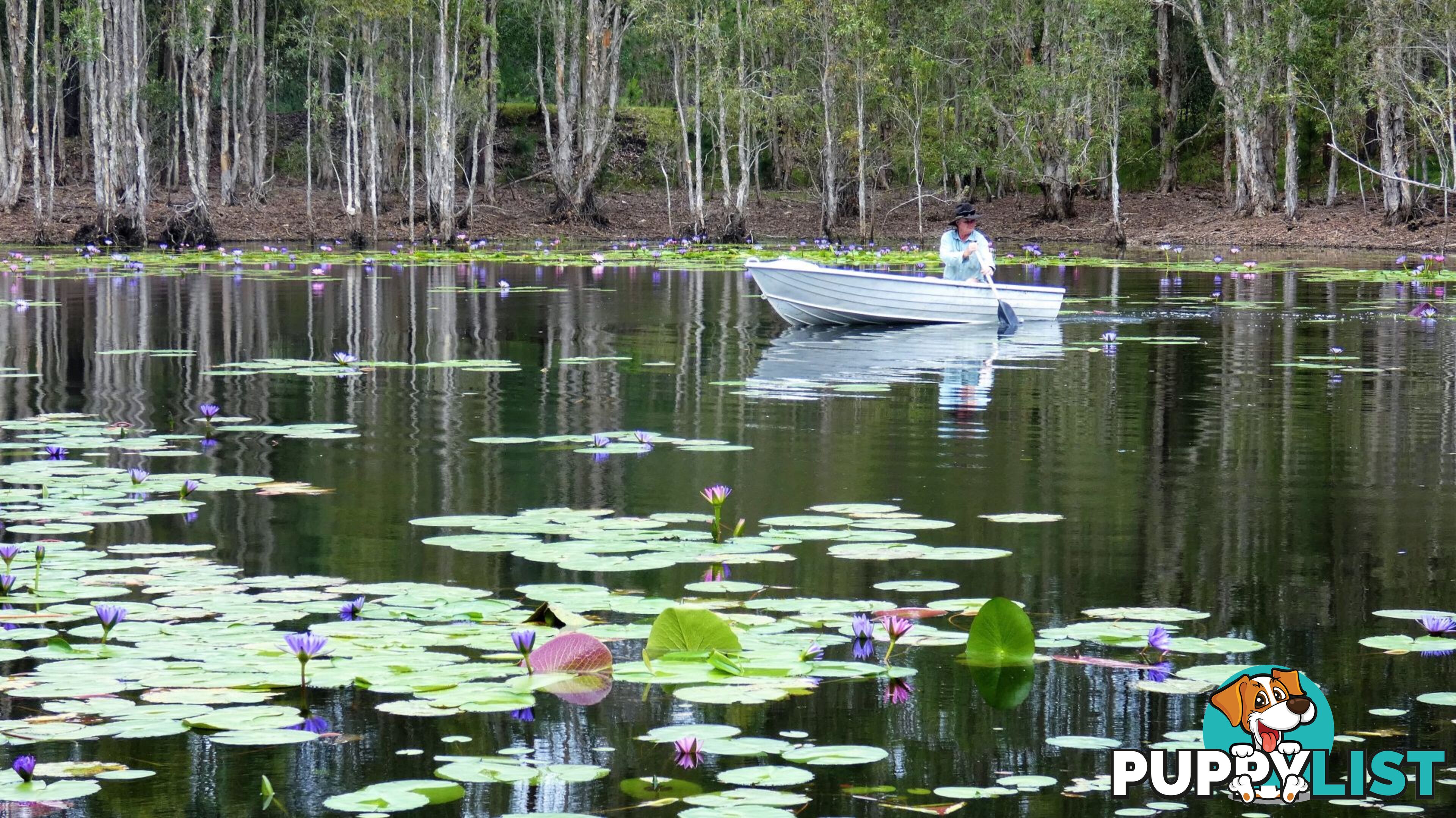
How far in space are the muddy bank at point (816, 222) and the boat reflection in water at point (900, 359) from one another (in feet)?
74.3

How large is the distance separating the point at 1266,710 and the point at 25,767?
2797mm

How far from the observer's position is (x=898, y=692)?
15.1ft

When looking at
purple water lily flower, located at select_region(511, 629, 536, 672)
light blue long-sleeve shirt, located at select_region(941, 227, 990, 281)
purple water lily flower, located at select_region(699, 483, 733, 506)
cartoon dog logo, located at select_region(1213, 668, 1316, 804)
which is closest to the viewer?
cartoon dog logo, located at select_region(1213, 668, 1316, 804)

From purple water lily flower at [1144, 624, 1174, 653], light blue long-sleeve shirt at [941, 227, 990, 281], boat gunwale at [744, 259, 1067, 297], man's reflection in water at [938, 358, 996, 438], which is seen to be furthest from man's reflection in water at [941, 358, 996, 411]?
purple water lily flower at [1144, 624, 1174, 653]

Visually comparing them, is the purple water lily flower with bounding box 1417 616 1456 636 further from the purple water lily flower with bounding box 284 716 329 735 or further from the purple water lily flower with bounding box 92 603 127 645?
the purple water lily flower with bounding box 92 603 127 645

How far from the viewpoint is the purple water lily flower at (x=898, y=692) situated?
14.8 feet

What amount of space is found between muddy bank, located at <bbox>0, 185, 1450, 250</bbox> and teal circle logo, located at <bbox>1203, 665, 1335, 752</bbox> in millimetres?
35216

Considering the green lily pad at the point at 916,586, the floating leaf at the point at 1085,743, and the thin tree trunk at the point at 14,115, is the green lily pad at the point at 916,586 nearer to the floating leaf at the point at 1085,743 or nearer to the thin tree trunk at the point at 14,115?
the floating leaf at the point at 1085,743

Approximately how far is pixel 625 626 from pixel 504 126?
2333 inches

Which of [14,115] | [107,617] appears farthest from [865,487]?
[14,115]

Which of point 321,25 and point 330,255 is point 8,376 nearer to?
point 330,255

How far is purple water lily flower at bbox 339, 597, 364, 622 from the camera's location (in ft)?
17.0

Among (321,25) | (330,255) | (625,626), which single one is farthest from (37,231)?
(625,626)

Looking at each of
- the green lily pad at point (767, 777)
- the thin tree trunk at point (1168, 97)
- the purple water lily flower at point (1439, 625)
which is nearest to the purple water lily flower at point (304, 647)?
the green lily pad at point (767, 777)
